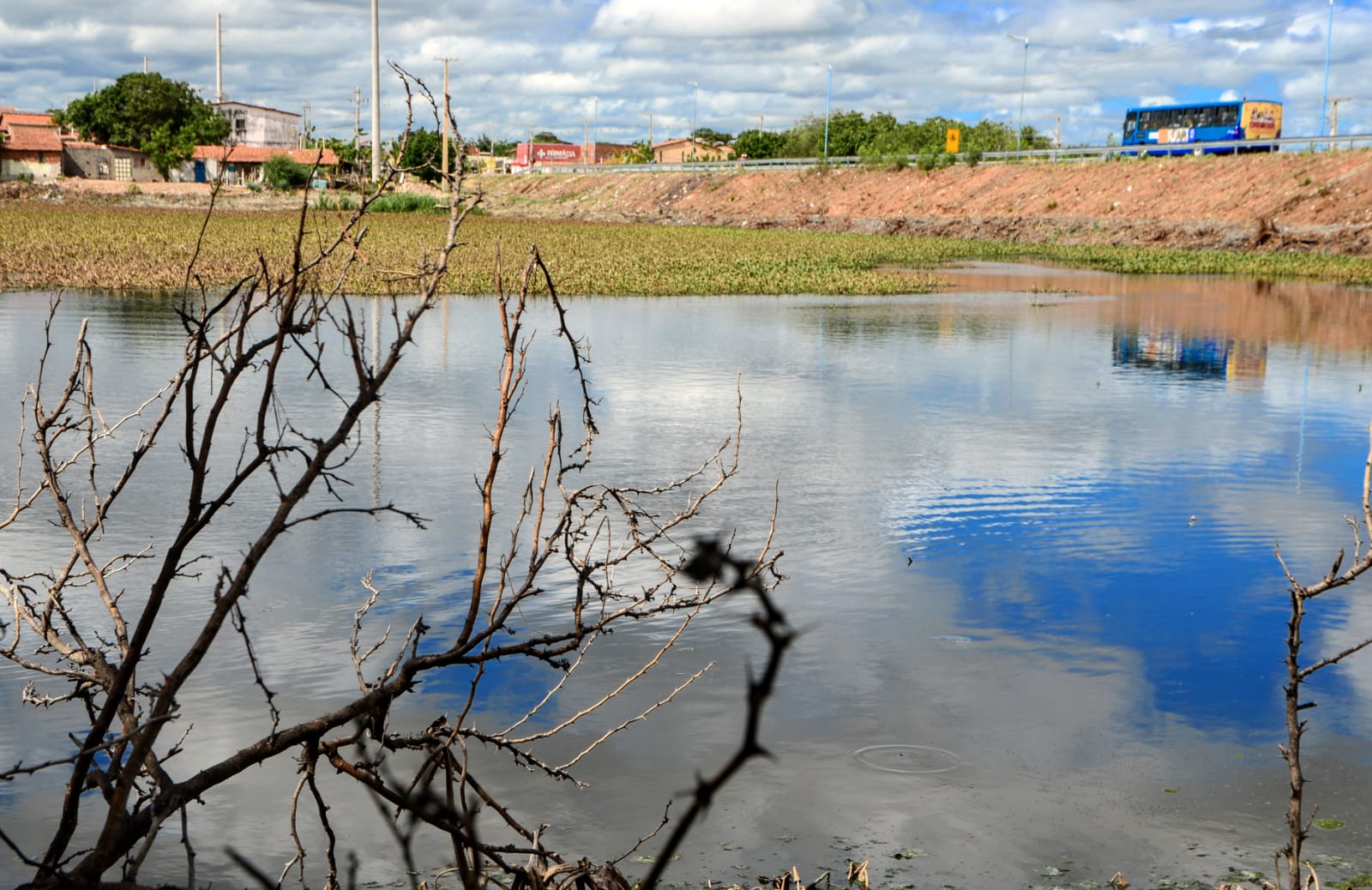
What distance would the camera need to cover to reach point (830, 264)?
3578 centimetres

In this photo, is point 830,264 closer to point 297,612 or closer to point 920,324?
point 920,324

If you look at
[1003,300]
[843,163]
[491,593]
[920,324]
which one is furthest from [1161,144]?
[491,593]

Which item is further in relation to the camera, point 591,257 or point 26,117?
point 26,117

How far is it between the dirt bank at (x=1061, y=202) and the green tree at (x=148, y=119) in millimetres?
31192

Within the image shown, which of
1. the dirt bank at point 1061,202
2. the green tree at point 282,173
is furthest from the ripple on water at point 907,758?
the green tree at point 282,173

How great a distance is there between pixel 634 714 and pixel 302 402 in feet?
25.7

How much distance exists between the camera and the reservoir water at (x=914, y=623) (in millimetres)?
4684

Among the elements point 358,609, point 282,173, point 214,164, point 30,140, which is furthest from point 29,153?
point 358,609

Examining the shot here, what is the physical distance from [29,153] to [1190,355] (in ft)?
319

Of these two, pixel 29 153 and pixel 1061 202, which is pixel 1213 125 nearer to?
pixel 1061 202

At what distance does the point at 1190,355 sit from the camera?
59.2 ft

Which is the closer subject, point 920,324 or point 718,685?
point 718,685

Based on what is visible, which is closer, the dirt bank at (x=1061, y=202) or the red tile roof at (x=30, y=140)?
the dirt bank at (x=1061, y=202)

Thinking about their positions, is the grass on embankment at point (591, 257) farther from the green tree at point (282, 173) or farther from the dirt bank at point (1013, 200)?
the green tree at point (282, 173)
